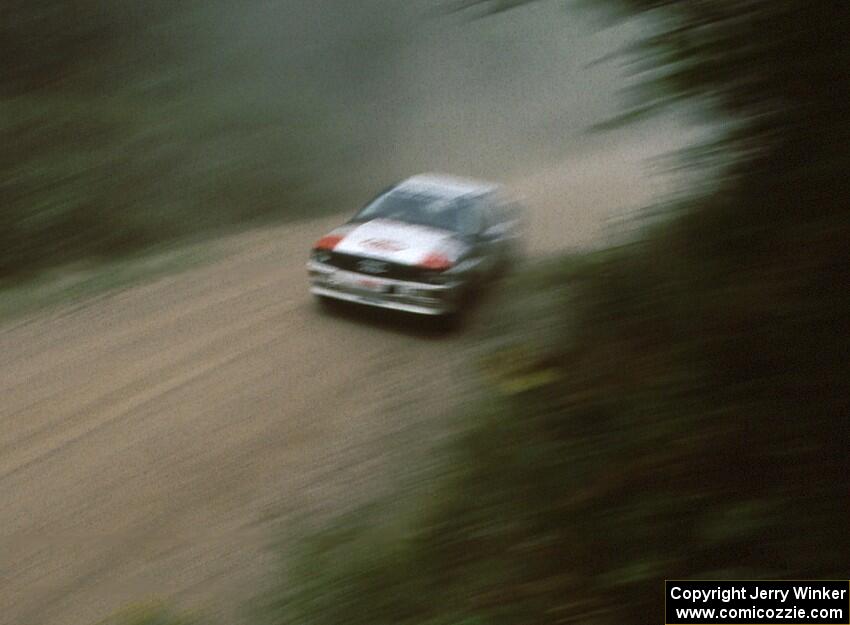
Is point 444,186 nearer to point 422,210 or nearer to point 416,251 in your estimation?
point 422,210

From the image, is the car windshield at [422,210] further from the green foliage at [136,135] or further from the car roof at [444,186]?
the green foliage at [136,135]

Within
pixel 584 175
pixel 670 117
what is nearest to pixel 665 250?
pixel 670 117

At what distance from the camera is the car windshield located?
25.0 ft

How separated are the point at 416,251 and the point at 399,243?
7.0 inches

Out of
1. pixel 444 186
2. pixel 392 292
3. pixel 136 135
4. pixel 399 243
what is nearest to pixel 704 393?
pixel 392 292

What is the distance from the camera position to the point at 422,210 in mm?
7762

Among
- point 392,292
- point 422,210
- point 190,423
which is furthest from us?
point 422,210

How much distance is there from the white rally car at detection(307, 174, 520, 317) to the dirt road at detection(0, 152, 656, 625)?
254mm

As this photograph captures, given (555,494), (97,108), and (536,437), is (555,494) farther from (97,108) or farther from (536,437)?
(97,108)

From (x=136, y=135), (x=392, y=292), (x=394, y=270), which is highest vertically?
(x=136, y=135)

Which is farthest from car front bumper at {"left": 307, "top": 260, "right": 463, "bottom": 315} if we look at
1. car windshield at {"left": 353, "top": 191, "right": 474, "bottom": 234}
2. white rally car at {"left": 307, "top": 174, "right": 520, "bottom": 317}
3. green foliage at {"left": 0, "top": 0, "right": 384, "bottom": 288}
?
green foliage at {"left": 0, "top": 0, "right": 384, "bottom": 288}

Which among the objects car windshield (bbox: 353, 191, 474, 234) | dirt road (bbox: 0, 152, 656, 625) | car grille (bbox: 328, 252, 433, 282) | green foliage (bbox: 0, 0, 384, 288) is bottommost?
dirt road (bbox: 0, 152, 656, 625)

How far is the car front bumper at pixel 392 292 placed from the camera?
23.5 ft

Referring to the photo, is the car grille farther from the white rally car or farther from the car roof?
the car roof
